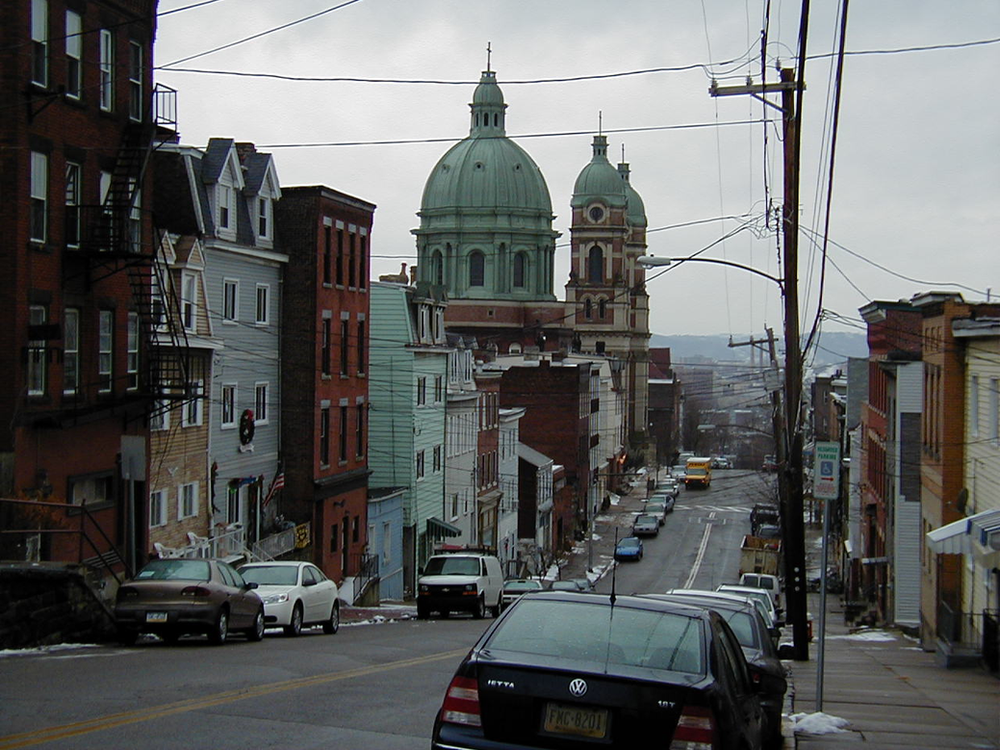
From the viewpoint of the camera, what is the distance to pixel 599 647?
7949 millimetres

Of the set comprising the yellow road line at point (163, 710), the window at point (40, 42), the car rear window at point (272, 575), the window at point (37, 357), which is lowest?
the car rear window at point (272, 575)

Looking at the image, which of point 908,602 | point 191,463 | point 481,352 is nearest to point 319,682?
point 191,463

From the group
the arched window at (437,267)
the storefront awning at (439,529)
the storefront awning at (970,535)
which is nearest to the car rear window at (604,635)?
the storefront awning at (970,535)

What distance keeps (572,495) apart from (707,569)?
18.5 metres

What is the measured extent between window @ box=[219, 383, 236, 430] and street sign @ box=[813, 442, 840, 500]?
72.1ft

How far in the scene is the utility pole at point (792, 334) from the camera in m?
23.3

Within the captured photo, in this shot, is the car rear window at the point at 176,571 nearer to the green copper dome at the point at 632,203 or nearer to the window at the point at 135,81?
the window at the point at 135,81

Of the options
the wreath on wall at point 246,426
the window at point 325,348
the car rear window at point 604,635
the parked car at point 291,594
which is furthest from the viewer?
the window at point 325,348

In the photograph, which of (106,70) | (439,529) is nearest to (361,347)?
(439,529)

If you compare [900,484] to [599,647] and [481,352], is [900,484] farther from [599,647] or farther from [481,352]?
[481,352]

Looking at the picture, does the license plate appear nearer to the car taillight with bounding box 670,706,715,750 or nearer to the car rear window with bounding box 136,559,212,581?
the car taillight with bounding box 670,706,715,750

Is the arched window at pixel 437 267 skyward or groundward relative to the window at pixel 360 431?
skyward

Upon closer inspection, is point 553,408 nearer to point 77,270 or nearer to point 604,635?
point 77,270

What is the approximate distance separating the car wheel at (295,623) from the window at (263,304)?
1730cm
